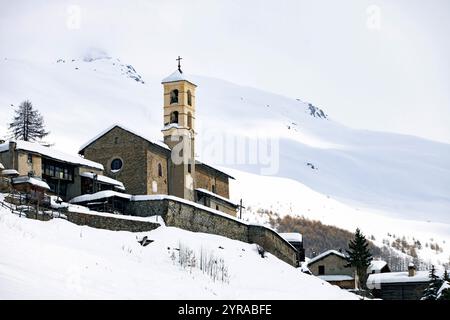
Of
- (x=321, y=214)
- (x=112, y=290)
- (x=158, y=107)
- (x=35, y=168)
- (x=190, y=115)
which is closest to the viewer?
(x=112, y=290)

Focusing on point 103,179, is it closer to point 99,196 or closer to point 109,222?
point 99,196

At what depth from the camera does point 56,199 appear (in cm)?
4153

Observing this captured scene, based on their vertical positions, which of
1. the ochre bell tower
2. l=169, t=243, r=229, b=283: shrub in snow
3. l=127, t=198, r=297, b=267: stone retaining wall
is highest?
the ochre bell tower

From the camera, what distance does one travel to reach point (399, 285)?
67.5 meters

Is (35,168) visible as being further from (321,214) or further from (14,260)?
(321,214)

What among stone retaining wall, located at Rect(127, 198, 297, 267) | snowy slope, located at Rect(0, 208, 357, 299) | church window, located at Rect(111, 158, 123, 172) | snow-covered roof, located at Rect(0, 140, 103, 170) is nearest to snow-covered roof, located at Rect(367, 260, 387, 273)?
stone retaining wall, located at Rect(127, 198, 297, 267)

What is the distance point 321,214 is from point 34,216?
127m

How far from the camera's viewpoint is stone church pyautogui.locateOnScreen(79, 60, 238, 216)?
54406 mm

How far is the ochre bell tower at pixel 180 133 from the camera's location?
57853 mm

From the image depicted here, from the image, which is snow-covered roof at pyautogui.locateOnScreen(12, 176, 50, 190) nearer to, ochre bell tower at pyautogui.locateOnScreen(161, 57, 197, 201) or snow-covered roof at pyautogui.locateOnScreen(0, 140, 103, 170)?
snow-covered roof at pyautogui.locateOnScreen(0, 140, 103, 170)

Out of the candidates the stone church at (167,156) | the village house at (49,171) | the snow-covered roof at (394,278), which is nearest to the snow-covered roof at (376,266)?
the snow-covered roof at (394,278)

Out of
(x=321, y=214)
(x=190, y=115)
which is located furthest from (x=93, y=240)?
(x=321, y=214)
